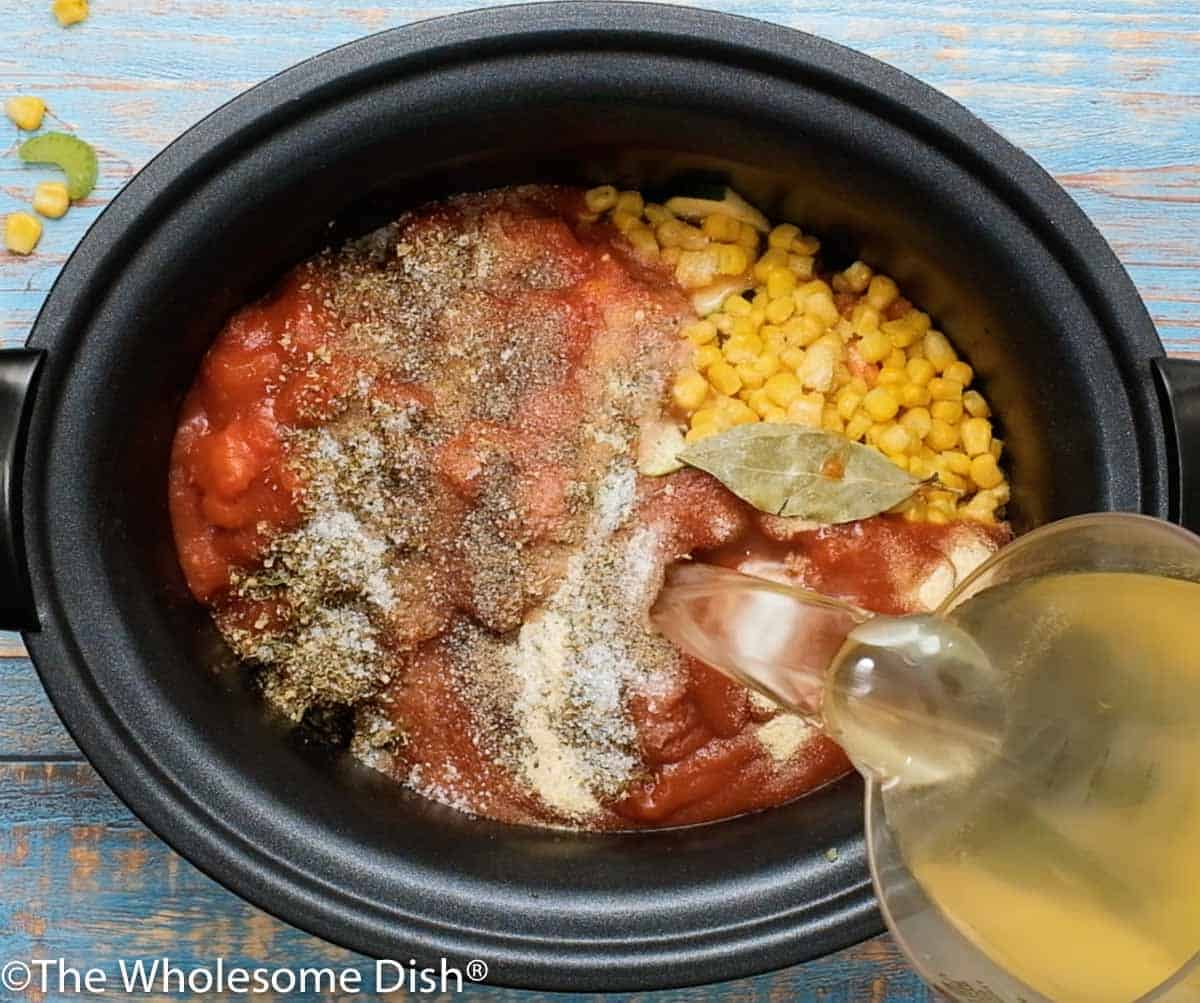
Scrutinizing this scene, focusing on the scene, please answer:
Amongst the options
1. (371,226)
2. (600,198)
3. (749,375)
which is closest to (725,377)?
(749,375)

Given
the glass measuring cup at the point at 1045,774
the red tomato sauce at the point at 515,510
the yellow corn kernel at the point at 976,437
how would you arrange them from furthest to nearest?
the yellow corn kernel at the point at 976,437 < the red tomato sauce at the point at 515,510 < the glass measuring cup at the point at 1045,774

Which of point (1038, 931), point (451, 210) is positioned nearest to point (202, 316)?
point (451, 210)

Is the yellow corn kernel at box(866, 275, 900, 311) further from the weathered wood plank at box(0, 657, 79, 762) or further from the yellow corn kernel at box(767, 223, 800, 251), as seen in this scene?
the weathered wood plank at box(0, 657, 79, 762)

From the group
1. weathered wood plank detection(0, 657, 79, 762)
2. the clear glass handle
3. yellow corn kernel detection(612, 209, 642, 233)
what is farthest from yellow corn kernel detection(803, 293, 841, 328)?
weathered wood plank detection(0, 657, 79, 762)

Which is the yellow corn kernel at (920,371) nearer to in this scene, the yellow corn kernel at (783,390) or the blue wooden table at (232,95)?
the yellow corn kernel at (783,390)

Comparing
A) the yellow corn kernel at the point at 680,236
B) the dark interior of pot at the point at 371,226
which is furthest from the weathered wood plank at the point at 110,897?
the yellow corn kernel at the point at 680,236

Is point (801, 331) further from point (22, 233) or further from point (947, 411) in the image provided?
point (22, 233)

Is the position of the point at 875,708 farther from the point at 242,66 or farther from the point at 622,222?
the point at 242,66
